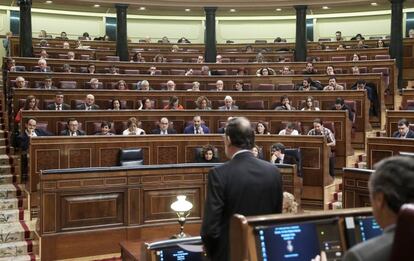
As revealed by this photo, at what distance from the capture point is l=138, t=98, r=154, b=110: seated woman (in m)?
8.91

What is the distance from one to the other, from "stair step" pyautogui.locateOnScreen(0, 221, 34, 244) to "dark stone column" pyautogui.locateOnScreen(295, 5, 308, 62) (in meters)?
9.96

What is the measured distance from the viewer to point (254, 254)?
6.14 ft

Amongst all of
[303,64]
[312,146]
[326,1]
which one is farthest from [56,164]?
[326,1]

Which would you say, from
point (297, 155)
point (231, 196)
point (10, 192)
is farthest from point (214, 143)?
point (231, 196)

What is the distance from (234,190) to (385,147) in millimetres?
4442

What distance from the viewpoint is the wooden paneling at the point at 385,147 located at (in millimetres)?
6207

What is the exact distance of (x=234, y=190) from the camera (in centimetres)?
249

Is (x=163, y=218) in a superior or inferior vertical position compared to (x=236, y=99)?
inferior

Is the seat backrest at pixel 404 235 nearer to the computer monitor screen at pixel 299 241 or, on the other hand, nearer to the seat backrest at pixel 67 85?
the computer monitor screen at pixel 299 241

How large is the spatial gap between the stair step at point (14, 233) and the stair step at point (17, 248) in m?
0.07

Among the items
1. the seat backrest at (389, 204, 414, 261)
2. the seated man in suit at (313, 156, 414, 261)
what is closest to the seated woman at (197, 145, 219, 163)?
the seated man in suit at (313, 156, 414, 261)

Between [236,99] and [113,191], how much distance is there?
15.6 feet

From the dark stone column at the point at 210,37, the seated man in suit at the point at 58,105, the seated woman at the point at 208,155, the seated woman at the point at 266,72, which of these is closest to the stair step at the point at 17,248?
the seated woman at the point at 208,155

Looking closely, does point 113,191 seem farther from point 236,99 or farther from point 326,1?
point 326,1
